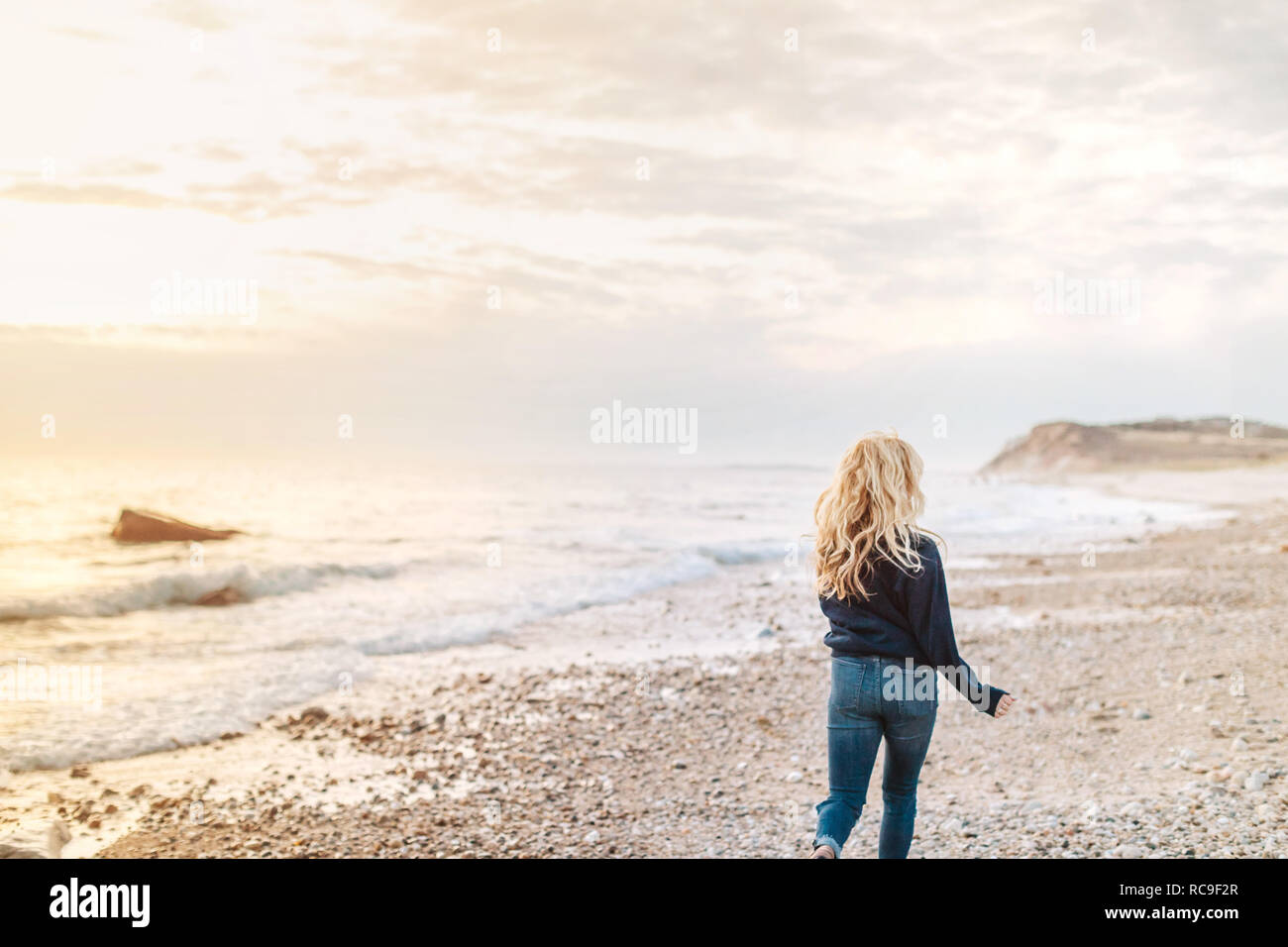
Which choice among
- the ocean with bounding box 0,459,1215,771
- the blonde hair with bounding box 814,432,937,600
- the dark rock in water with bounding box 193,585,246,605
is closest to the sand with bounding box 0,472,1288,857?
the ocean with bounding box 0,459,1215,771

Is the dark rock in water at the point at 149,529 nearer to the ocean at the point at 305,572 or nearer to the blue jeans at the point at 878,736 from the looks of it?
the ocean at the point at 305,572

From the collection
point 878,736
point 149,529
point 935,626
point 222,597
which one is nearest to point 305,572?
point 222,597

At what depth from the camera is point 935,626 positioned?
3.61 meters

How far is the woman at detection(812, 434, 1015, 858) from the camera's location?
3.64 m

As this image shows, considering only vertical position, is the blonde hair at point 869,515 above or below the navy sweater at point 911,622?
above

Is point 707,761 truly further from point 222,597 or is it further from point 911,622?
point 222,597

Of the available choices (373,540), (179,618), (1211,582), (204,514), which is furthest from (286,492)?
(1211,582)

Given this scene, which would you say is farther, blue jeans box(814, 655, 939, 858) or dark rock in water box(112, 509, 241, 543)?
dark rock in water box(112, 509, 241, 543)

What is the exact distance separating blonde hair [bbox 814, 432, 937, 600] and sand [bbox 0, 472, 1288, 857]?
7.16 feet

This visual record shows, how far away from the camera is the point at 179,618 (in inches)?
576

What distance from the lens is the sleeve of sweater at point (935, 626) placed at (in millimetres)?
3602

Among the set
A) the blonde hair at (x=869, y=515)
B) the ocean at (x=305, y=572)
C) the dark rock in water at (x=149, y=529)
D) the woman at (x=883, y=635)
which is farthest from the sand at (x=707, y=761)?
the dark rock in water at (x=149, y=529)

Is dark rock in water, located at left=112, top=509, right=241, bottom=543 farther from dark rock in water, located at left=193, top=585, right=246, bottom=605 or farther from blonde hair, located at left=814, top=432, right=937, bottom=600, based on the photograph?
blonde hair, located at left=814, top=432, right=937, bottom=600
